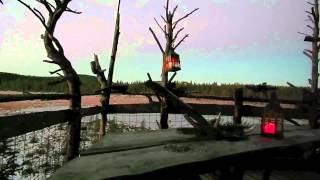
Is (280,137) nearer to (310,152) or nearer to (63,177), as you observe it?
(310,152)

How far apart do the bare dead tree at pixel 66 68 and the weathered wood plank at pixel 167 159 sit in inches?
127

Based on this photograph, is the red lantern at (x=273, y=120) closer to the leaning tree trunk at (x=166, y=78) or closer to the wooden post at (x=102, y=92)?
the leaning tree trunk at (x=166, y=78)

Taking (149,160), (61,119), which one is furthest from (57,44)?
(149,160)

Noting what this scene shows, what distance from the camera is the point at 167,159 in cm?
237

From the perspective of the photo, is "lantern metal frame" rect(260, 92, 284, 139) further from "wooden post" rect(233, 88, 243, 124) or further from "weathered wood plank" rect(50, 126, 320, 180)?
"wooden post" rect(233, 88, 243, 124)

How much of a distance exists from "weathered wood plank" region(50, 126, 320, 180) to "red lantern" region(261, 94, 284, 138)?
112 mm

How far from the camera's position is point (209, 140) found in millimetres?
3074

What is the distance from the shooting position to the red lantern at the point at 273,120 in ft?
10.9

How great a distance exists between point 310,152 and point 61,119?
2936 millimetres

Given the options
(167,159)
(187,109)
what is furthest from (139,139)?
(167,159)

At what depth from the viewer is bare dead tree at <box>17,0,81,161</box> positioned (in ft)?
19.5

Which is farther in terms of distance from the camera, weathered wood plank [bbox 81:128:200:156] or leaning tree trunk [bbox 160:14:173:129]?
leaning tree trunk [bbox 160:14:173:129]

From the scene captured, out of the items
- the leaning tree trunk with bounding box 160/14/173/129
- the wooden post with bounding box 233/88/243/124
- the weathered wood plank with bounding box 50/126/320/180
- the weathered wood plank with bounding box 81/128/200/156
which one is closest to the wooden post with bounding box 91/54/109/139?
the leaning tree trunk with bounding box 160/14/173/129

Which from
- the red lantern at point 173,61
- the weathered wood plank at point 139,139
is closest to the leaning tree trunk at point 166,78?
the red lantern at point 173,61
